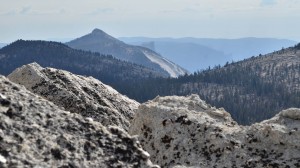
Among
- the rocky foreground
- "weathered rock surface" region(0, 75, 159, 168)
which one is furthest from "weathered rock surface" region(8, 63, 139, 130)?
"weathered rock surface" region(0, 75, 159, 168)

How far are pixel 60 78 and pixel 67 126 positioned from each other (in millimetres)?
17364

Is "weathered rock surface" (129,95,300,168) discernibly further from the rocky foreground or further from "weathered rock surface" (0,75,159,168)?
"weathered rock surface" (0,75,159,168)

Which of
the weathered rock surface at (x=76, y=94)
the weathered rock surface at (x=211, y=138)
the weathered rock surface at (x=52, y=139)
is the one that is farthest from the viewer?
the weathered rock surface at (x=76, y=94)

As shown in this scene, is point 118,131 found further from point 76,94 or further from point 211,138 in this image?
point 76,94

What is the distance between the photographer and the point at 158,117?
71.4 feet

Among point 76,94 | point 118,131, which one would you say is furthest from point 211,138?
point 76,94

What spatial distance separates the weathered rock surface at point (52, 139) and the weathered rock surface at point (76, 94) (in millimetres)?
13159

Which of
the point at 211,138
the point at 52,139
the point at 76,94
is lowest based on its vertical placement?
the point at 211,138

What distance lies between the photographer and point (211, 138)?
19.9m

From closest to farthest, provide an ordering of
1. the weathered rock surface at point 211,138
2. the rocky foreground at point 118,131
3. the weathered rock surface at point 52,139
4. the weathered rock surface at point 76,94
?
the weathered rock surface at point 52,139 < the rocky foreground at point 118,131 < the weathered rock surface at point 211,138 < the weathered rock surface at point 76,94

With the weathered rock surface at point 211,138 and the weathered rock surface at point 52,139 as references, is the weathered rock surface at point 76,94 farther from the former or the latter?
the weathered rock surface at point 52,139

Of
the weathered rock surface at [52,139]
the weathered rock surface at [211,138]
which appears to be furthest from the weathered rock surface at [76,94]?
the weathered rock surface at [52,139]

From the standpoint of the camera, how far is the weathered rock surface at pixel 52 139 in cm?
1036

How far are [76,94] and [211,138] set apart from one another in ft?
35.7
